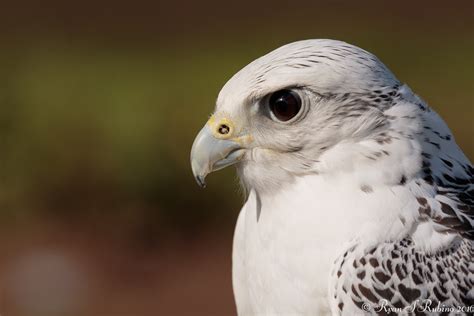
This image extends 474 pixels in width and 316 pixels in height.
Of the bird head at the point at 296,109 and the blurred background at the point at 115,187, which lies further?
the blurred background at the point at 115,187

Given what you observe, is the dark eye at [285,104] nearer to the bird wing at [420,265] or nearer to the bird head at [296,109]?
the bird head at [296,109]

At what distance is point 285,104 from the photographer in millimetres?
2980

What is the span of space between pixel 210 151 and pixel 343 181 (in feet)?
1.62

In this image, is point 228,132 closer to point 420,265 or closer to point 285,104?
point 285,104

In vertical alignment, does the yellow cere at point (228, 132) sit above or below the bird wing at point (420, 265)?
above

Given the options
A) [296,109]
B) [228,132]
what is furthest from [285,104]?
[228,132]

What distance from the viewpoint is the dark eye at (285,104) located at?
2.97 m

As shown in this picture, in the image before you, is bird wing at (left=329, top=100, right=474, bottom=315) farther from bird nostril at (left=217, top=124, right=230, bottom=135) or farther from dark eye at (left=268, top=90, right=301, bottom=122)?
bird nostril at (left=217, top=124, right=230, bottom=135)

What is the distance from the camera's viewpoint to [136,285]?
29.5 ft

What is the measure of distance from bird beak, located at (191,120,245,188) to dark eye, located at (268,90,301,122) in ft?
0.61

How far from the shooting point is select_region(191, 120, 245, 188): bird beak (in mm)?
3053

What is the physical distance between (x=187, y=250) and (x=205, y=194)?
66cm

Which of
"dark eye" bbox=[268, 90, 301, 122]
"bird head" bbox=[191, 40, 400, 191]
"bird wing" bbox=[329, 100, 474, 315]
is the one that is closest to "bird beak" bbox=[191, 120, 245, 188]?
"bird head" bbox=[191, 40, 400, 191]

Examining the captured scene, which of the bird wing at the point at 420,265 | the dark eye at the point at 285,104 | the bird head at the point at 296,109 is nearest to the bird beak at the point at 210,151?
the bird head at the point at 296,109
